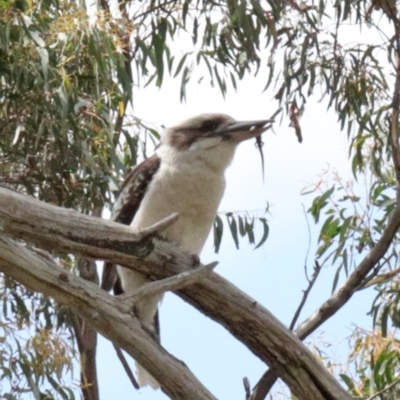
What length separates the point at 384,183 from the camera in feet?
16.3

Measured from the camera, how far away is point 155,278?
2977 millimetres

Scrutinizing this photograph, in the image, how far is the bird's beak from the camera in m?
3.71

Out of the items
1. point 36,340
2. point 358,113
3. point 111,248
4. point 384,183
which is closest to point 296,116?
point 358,113

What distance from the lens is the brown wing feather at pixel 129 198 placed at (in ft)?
12.4

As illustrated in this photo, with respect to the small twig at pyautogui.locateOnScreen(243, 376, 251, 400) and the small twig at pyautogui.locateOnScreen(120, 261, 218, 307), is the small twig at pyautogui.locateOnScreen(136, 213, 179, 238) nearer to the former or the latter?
the small twig at pyautogui.locateOnScreen(120, 261, 218, 307)

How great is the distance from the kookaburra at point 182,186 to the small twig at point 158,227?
84 centimetres

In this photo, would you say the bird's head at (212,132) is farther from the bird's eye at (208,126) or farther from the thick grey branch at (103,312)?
the thick grey branch at (103,312)

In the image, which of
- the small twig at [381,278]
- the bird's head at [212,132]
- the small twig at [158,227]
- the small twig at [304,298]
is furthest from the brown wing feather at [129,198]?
the small twig at [158,227]

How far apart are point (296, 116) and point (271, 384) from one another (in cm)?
168

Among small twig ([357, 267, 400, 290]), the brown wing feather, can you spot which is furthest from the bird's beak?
small twig ([357, 267, 400, 290])

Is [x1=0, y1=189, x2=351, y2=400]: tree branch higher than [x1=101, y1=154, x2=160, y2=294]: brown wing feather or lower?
lower

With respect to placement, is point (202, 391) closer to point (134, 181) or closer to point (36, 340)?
point (134, 181)

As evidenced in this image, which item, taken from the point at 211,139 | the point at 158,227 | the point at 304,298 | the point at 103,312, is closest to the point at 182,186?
the point at 211,139

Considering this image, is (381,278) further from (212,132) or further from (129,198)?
(129,198)
